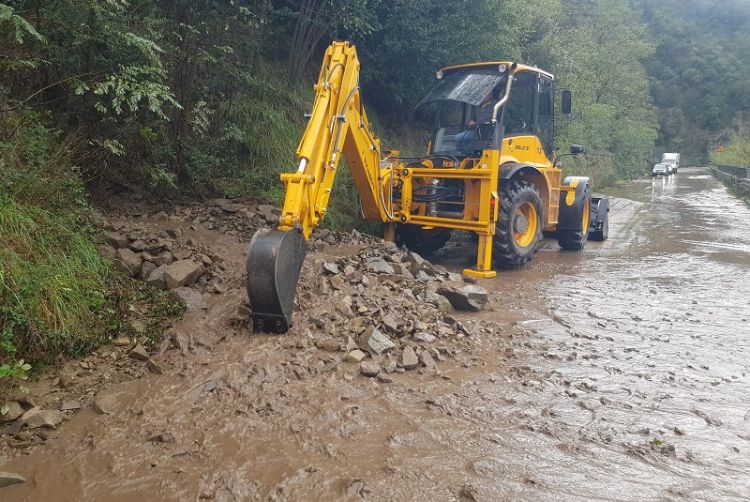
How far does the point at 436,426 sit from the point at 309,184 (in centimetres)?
231

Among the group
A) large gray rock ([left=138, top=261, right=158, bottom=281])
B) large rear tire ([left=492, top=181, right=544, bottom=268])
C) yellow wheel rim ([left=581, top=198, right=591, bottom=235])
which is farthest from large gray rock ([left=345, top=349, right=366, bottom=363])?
yellow wheel rim ([left=581, top=198, right=591, bottom=235])

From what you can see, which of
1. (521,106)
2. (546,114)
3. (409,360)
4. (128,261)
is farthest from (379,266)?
(546,114)

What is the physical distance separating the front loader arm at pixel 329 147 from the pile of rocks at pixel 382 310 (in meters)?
0.64

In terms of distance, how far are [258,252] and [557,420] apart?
97.3 inches

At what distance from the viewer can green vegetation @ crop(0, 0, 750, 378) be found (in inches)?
169

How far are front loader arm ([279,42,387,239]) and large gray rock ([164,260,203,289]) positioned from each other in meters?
1.22

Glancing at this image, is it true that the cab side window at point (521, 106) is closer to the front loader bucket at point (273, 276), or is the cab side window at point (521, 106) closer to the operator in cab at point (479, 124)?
the operator in cab at point (479, 124)

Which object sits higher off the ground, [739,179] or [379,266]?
[739,179]

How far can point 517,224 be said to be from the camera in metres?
8.68

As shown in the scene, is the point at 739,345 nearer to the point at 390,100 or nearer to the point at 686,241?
the point at 686,241

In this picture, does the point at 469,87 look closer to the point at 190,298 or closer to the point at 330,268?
the point at 330,268

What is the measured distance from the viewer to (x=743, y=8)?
89.6 m

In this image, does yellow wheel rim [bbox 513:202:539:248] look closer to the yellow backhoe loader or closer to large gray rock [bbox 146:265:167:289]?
the yellow backhoe loader

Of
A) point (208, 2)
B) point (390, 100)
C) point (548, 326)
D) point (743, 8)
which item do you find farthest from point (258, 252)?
point (743, 8)
